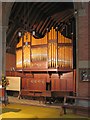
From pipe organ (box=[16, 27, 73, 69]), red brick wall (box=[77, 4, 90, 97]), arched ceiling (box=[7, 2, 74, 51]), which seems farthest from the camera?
arched ceiling (box=[7, 2, 74, 51])

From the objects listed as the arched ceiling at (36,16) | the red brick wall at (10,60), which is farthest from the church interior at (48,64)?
the red brick wall at (10,60)

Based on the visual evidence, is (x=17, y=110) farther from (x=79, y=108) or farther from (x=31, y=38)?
(x=31, y=38)

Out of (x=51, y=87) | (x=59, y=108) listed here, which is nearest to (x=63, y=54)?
(x=51, y=87)

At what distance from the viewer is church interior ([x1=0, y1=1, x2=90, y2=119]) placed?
856 cm

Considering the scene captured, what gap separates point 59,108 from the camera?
9.56 m

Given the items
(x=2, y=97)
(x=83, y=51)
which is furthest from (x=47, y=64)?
(x=83, y=51)

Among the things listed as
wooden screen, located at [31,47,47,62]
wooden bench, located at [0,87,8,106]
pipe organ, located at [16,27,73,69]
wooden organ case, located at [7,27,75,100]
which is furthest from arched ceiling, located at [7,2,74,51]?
wooden bench, located at [0,87,8,106]

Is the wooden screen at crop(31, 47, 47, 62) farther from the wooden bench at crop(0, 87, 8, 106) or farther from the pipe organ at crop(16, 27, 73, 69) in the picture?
the wooden bench at crop(0, 87, 8, 106)

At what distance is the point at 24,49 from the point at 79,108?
523 centimetres

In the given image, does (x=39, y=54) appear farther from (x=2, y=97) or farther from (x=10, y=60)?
(x=10, y=60)

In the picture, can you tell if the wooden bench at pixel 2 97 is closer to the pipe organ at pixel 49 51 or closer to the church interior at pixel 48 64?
the church interior at pixel 48 64

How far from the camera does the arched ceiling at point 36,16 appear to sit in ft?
45.9

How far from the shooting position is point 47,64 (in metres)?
11.6

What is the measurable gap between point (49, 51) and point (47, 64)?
590 mm
